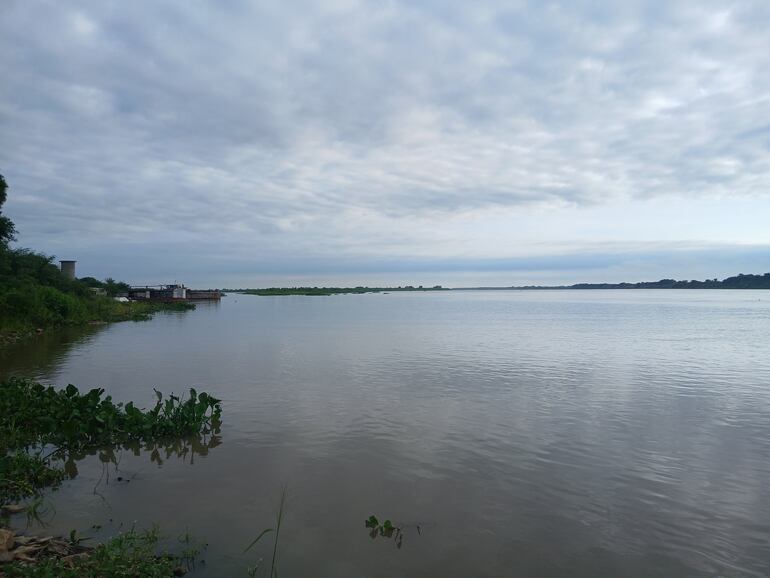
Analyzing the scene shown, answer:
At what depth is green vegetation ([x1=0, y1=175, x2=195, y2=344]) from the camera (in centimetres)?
3016

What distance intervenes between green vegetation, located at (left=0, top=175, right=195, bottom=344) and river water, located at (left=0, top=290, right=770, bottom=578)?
14057mm

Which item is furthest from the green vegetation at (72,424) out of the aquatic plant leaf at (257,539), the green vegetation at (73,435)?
the aquatic plant leaf at (257,539)

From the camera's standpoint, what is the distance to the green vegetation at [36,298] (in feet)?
98.9

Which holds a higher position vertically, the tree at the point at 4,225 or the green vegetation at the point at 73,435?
the tree at the point at 4,225

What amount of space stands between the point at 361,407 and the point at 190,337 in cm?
2207

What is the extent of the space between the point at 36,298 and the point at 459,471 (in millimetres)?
34199

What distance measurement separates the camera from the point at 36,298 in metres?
33.1

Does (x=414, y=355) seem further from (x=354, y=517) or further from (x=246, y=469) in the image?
(x=354, y=517)

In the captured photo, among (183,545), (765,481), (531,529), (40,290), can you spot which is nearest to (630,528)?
(531,529)

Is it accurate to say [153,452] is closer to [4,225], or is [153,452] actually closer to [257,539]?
[257,539]

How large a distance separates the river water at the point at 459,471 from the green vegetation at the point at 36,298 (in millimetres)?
14057

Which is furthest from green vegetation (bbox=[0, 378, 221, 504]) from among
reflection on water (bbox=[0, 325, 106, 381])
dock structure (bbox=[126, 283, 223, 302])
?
dock structure (bbox=[126, 283, 223, 302])

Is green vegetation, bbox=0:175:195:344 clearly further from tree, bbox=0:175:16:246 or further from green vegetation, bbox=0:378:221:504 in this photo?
green vegetation, bbox=0:378:221:504

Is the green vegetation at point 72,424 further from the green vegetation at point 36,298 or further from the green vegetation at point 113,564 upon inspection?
the green vegetation at point 36,298
